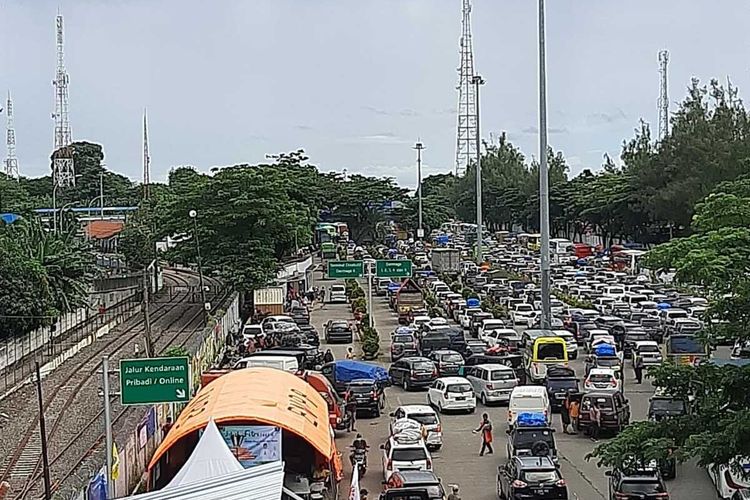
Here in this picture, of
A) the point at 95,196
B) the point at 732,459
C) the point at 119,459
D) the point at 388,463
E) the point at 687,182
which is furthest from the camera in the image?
the point at 95,196

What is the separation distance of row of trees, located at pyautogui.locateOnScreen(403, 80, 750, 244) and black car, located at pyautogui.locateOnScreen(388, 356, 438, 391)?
19560mm

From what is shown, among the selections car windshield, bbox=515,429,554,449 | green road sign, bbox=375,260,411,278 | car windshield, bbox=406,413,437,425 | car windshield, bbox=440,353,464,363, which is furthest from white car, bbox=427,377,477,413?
green road sign, bbox=375,260,411,278

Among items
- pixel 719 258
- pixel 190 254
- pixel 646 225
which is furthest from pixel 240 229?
pixel 646 225

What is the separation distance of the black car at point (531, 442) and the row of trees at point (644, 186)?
26.4 m

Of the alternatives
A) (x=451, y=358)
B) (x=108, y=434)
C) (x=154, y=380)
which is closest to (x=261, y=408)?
(x=154, y=380)

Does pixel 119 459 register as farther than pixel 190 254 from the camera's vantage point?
No

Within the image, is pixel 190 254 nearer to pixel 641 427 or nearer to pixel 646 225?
pixel 641 427

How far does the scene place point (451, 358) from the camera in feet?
108

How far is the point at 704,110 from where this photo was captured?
75.1 meters

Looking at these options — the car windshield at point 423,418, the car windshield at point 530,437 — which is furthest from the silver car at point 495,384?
the car windshield at point 530,437

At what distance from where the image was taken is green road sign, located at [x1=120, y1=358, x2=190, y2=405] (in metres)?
18.7

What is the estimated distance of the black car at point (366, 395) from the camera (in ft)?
89.3

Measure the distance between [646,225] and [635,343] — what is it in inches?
2003

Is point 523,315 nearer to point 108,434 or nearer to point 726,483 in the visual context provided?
point 726,483
